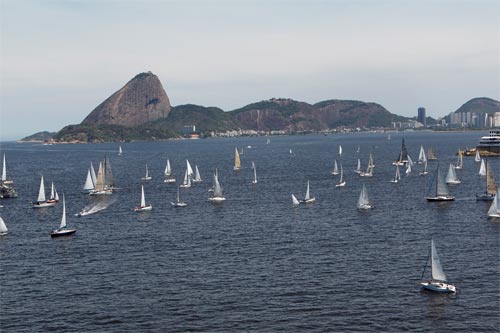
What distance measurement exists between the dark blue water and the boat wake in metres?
2.65

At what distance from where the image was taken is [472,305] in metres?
53.9

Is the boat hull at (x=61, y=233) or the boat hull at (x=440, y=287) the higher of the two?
the boat hull at (x=61, y=233)

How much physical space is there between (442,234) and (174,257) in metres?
33.7

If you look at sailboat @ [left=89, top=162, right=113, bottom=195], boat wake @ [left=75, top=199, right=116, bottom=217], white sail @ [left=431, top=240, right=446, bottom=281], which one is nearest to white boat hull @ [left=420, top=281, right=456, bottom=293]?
white sail @ [left=431, top=240, right=446, bottom=281]

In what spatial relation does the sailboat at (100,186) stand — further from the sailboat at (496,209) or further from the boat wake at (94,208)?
the sailboat at (496,209)

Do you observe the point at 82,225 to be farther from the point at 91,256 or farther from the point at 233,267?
the point at 233,267

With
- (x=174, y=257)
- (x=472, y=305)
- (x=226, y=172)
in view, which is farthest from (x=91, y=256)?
(x=226, y=172)

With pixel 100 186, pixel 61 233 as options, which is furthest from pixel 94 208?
pixel 61 233

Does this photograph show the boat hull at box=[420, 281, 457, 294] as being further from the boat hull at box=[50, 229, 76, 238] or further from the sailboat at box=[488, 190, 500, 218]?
the boat hull at box=[50, 229, 76, 238]

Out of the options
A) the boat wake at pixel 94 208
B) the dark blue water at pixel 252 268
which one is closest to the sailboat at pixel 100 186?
the boat wake at pixel 94 208

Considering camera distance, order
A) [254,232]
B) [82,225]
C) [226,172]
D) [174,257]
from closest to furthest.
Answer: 1. [174,257]
2. [254,232]
3. [82,225]
4. [226,172]

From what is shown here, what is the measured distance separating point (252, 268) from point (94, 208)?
51.9 metres

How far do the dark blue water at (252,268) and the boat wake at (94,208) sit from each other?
8.71ft

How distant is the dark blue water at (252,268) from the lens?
171ft
